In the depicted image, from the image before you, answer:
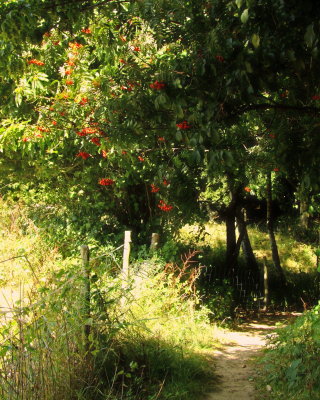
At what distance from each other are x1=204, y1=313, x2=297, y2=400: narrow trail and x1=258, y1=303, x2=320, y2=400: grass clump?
0.24m

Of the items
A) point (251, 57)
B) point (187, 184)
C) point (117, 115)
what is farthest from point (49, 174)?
point (251, 57)

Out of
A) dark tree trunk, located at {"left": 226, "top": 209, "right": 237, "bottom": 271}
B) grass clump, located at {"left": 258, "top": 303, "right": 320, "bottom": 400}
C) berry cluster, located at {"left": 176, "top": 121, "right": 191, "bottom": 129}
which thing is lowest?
grass clump, located at {"left": 258, "top": 303, "right": 320, "bottom": 400}

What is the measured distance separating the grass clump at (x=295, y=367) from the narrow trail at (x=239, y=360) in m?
0.24

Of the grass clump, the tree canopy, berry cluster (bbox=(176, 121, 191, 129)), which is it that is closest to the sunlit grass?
the tree canopy

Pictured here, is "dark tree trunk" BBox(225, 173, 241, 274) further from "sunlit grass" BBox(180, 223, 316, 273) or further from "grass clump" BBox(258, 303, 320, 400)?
"grass clump" BBox(258, 303, 320, 400)

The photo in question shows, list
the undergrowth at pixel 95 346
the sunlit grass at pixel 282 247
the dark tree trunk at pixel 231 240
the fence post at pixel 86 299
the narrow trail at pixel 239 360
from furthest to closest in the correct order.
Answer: the sunlit grass at pixel 282 247, the dark tree trunk at pixel 231 240, the narrow trail at pixel 239 360, the fence post at pixel 86 299, the undergrowth at pixel 95 346

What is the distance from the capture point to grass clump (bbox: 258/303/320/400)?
504 centimetres

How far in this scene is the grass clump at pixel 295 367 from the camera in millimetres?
→ 5039

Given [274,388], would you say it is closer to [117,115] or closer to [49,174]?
[117,115]

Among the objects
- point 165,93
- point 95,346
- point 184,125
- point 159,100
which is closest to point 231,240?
point 184,125

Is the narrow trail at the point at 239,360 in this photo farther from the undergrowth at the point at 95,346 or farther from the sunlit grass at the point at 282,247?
the sunlit grass at the point at 282,247

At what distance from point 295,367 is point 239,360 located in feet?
7.31

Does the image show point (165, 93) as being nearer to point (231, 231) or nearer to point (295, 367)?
point (295, 367)

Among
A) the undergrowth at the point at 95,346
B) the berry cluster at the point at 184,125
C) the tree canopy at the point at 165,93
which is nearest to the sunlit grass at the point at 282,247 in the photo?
the tree canopy at the point at 165,93
